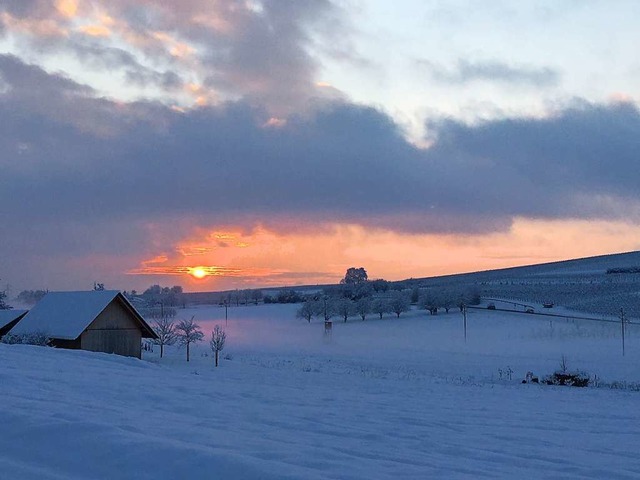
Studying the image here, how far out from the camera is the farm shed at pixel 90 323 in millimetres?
31516

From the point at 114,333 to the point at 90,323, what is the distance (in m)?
1.77

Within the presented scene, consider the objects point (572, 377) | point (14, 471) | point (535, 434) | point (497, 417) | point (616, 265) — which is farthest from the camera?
point (616, 265)

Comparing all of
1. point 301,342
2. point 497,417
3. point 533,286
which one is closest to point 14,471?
point 497,417

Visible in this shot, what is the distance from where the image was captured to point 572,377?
3028 cm

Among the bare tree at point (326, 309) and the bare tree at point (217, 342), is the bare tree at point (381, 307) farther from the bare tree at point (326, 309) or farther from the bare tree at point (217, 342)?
the bare tree at point (217, 342)

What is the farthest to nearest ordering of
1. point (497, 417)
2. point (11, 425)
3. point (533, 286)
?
1. point (533, 286)
2. point (497, 417)
3. point (11, 425)

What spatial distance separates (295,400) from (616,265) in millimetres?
147871

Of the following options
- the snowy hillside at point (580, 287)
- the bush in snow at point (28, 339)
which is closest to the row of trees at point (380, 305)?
the snowy hillside at point (580, 287)

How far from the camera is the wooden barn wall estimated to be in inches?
1254

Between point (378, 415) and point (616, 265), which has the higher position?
point (616, 265)

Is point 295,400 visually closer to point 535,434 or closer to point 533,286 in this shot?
point 535,434

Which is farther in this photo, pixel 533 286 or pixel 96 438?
pixel 533 286

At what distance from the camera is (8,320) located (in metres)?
36.8

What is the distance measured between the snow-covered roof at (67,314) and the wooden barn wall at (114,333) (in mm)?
440
